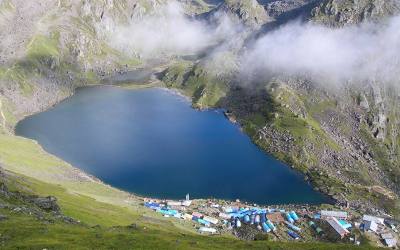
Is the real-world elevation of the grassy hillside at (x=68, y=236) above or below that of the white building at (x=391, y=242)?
above

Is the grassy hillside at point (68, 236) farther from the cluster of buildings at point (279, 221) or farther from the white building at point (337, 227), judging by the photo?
the white building at point (337, 227)

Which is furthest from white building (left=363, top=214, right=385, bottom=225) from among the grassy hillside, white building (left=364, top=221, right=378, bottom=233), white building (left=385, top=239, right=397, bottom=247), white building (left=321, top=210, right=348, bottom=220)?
the grassy hillside

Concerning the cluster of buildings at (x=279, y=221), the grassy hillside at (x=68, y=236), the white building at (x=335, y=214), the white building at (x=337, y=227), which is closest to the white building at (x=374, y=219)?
the cluster of buildings at (x=279, y=221)

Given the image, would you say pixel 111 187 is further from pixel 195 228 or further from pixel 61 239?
pixel 61 239

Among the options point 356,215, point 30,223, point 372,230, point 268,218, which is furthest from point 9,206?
point 356,215

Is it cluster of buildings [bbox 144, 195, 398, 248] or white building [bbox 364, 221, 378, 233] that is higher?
white building [bbox 364, 221, 378, 233]

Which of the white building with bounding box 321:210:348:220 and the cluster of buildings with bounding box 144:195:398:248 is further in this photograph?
the white building with bounding box 321:210:348:220

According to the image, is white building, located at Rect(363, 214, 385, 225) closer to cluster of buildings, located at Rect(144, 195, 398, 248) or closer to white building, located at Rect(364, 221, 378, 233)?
cluster of buildings, located at Rect(144, 195, 398, 248)

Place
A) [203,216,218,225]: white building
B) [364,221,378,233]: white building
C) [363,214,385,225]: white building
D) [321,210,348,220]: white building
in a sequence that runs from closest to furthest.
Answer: [203,216,218,225]: white building < [364,221,378,233]: white building < [363,214,385,225]: white building < [321,210,348,220]: white building

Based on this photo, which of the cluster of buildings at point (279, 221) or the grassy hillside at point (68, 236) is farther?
the cluster of buildings at point (279, 221)
